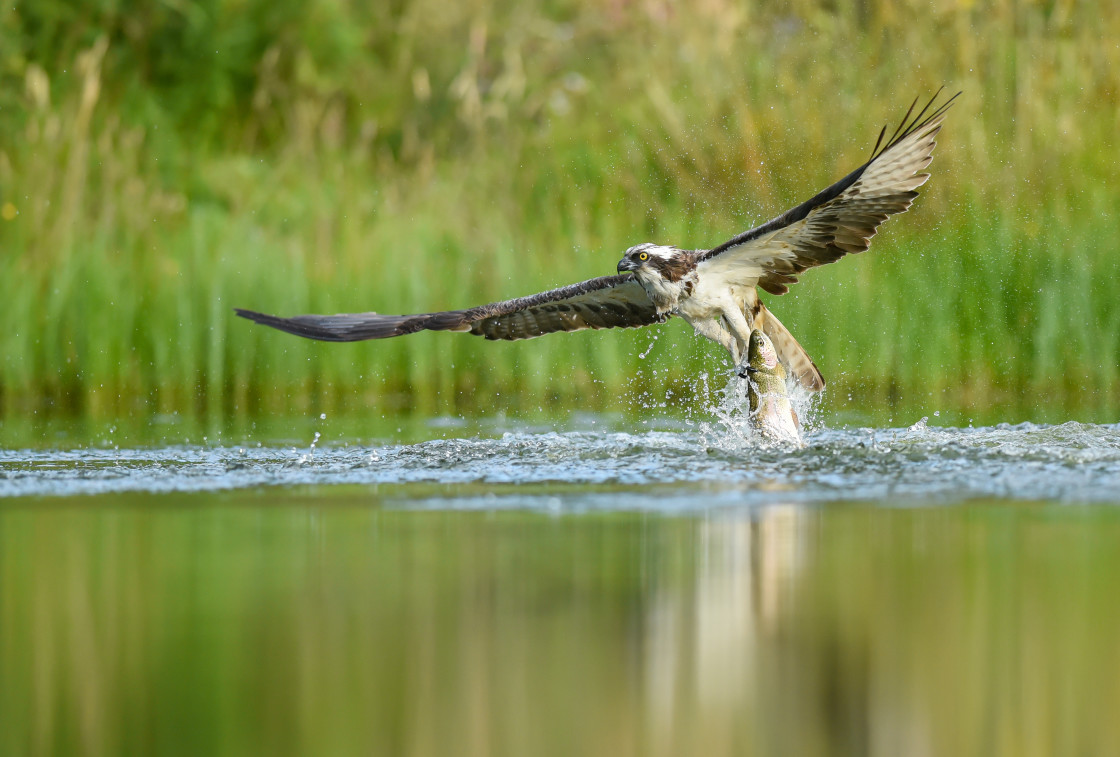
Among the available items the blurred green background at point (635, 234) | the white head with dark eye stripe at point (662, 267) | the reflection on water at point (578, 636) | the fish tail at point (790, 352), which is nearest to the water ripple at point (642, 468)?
the fish tail at point (790, 352)

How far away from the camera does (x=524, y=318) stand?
28.0ft

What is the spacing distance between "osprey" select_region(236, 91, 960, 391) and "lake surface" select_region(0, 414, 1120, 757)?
2.60 feet

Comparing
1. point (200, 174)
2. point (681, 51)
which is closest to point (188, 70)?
point (200, 174)

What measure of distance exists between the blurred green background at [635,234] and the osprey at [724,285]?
1.61 metres

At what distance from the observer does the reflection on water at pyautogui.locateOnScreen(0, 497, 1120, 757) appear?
3.36 m

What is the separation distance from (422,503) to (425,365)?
4.16 metres

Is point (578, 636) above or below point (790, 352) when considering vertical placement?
below

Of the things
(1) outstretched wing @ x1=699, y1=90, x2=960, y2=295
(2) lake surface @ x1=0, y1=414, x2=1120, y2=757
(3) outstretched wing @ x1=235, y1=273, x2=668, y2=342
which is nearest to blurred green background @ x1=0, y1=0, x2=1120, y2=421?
(3) outstretched wing @ x1=235, y1=273, x2=668, y2=342

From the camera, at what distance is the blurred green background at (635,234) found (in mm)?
9961

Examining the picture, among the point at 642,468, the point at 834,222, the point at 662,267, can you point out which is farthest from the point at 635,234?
the point at 642,468

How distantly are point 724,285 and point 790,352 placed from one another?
1.64 ft

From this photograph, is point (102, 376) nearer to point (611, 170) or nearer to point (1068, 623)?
point (611, 170)

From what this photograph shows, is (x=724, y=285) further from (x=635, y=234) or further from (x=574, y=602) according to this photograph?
(x=574, y=602)

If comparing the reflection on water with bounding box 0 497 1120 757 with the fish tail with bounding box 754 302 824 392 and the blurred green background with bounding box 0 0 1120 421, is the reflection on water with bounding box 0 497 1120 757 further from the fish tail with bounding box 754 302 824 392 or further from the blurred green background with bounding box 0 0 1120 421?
the blurred green background with bounding box 0 0 1120 421
